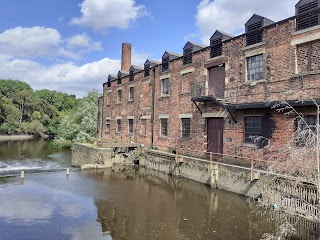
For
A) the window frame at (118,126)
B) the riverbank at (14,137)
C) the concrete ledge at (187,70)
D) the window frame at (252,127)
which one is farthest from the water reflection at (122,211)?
the riverbank at (14,137)

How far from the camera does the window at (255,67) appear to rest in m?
13.6

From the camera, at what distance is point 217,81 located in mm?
16031

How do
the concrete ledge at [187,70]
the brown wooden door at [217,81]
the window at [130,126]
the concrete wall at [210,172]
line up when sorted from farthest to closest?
1. the window at [130,126]
2. the concrete ledge at [187,70]
3. the brown wooden door at [217,81]
4. the concrete wall at [210,172]

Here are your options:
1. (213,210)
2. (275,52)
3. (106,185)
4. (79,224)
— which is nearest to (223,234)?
(213,210)

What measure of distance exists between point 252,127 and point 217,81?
3.74 meters

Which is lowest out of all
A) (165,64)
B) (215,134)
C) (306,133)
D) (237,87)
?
(215,134)

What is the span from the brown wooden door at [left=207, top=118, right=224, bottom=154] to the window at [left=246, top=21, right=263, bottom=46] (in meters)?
4.35

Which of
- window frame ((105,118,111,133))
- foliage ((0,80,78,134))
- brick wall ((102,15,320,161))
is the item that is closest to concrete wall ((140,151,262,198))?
brick wall ((102,15,320,161))

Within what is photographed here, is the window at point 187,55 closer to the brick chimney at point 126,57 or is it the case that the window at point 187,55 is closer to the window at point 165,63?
the window at point 165,63

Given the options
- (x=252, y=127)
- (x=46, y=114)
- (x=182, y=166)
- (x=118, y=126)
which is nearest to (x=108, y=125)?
(x=118, y=126)

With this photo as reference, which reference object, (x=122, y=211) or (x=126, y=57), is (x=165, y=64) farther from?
(x=122, y=211)

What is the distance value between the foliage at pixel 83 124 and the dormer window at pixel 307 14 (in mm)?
26340

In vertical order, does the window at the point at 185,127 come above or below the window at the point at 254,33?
below

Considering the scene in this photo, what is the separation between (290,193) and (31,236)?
805 cm
